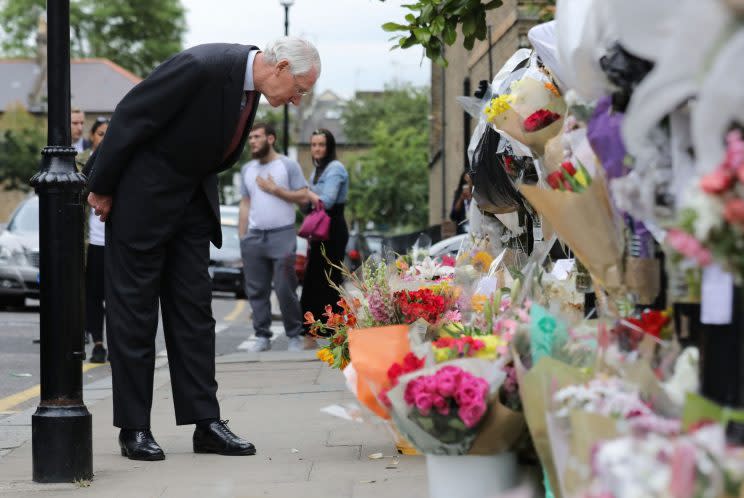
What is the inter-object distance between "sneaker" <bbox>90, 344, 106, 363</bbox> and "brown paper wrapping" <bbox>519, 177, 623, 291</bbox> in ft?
24.5

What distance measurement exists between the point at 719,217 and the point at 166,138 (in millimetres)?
3478

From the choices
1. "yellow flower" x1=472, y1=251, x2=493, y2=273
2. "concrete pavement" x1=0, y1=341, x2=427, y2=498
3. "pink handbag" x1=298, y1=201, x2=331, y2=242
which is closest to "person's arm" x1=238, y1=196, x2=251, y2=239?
"pink handbag" x1=298, y1=201, x2=331, y2=242

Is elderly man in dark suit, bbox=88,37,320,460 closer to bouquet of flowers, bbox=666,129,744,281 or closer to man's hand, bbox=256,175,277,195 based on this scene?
bouquet of flowers, bbox=666,129,744,281

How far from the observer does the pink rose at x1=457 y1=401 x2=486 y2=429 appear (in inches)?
145

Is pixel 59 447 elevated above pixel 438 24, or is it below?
below

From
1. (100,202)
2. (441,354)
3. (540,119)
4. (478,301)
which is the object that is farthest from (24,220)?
(441,354)

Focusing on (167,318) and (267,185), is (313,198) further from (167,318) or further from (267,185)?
(167,318)

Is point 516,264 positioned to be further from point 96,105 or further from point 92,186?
point 96,105

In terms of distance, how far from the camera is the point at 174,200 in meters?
5.74

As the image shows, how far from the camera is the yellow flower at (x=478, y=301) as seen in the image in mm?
4946

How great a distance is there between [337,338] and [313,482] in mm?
1036

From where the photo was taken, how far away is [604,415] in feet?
10.3

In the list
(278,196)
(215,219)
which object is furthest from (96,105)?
(215,219)

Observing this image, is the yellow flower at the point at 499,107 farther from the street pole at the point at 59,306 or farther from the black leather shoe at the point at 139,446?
the black leather shoe at the point at 139,446
